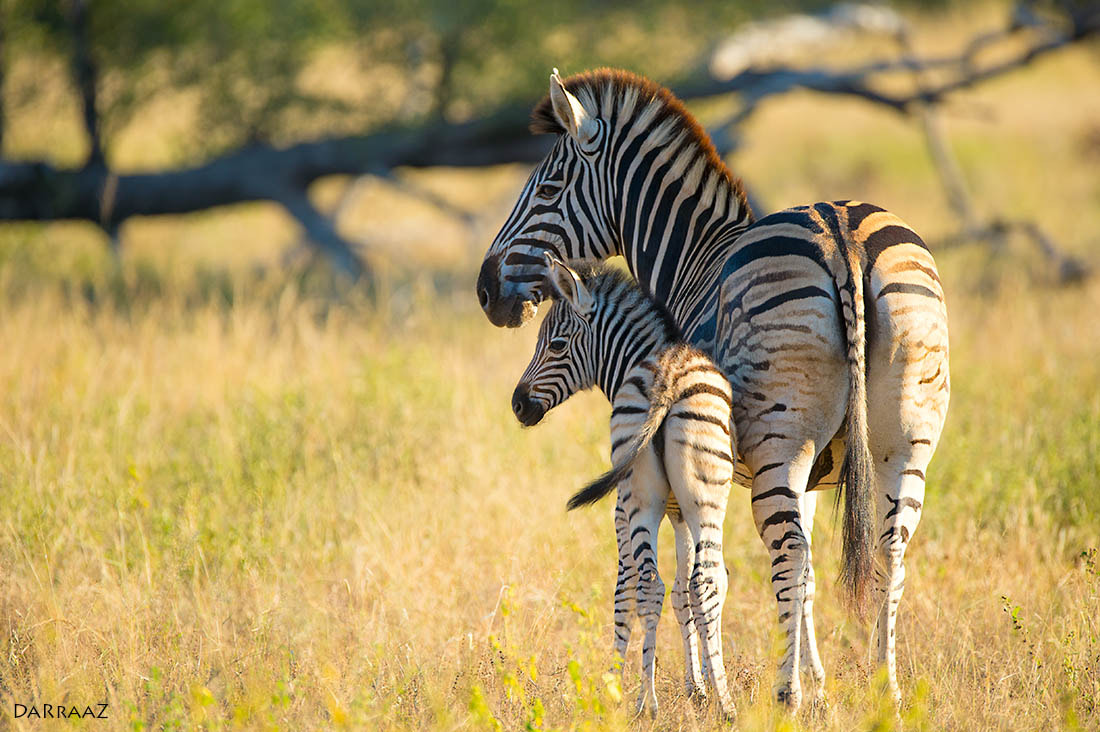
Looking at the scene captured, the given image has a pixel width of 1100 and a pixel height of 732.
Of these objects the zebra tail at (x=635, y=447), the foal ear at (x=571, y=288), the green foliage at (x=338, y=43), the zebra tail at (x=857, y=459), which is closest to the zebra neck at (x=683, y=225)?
the foal ear at (x=571, y=288)

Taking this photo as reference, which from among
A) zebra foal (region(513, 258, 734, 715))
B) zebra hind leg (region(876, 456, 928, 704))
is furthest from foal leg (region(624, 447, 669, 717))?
zebra hind leg (region(876, 456, 928, 704))

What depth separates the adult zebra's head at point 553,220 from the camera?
4426 millimetres

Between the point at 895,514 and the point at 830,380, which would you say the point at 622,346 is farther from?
the point at 895,514

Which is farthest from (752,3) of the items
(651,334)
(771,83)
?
(651,334)

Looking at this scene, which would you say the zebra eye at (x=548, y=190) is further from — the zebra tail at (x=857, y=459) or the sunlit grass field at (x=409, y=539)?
the sunlit grass field at (x=409, y=539)

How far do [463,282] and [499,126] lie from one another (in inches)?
78.8

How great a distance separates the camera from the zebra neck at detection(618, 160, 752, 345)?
13.9 feet

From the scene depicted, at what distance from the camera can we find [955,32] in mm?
24297

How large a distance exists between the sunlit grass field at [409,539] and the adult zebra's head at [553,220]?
133 centimetres

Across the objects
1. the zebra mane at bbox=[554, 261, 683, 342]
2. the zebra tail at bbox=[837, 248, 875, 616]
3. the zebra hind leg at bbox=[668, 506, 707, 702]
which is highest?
the zebra mane at bbox=[554, 261, 683, 342]

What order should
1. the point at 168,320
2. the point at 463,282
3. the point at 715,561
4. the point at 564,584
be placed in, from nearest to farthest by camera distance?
the point at 715,561 → the point at 564,584 → the point at 168,320 → the point at 463,282

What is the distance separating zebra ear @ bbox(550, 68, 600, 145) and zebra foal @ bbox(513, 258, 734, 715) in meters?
0.98

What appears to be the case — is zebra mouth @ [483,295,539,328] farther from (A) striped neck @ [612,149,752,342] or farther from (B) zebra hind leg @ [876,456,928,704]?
(B) zebra hind leg @ [876,456,928,704]

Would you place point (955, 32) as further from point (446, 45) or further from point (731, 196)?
point (731, 196)
